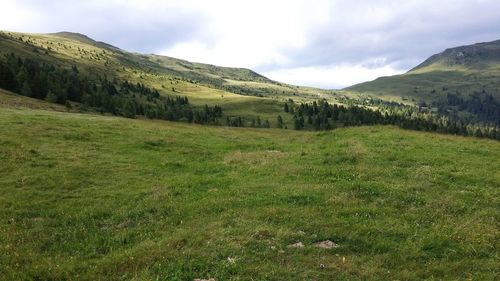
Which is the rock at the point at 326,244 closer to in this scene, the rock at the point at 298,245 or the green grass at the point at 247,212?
the green grass at the point at 247,212

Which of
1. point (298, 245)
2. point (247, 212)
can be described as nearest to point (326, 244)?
point (298, 245)

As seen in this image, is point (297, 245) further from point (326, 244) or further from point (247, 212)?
point (247, 212)

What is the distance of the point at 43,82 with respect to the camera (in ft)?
345

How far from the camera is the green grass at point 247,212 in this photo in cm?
Answer: 1402

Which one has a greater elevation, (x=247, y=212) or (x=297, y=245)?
(x=247, y=212)

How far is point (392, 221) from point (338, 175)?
8.06 metres

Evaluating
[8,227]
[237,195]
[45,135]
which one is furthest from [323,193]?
[45,135]

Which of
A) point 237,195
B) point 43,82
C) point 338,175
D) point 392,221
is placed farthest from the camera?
point 43,82

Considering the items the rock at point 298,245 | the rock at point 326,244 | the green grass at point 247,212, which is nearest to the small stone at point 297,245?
the rock at point 298,245

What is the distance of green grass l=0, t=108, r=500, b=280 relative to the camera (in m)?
14.0

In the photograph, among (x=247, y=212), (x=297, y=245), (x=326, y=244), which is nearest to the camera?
(x=297, y=245)

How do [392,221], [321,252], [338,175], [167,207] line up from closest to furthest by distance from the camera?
[321,252], [392,221], [167,207], [338,175]

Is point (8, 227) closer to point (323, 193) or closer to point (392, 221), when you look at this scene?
point (323, 193)

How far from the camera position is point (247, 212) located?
1883cm
